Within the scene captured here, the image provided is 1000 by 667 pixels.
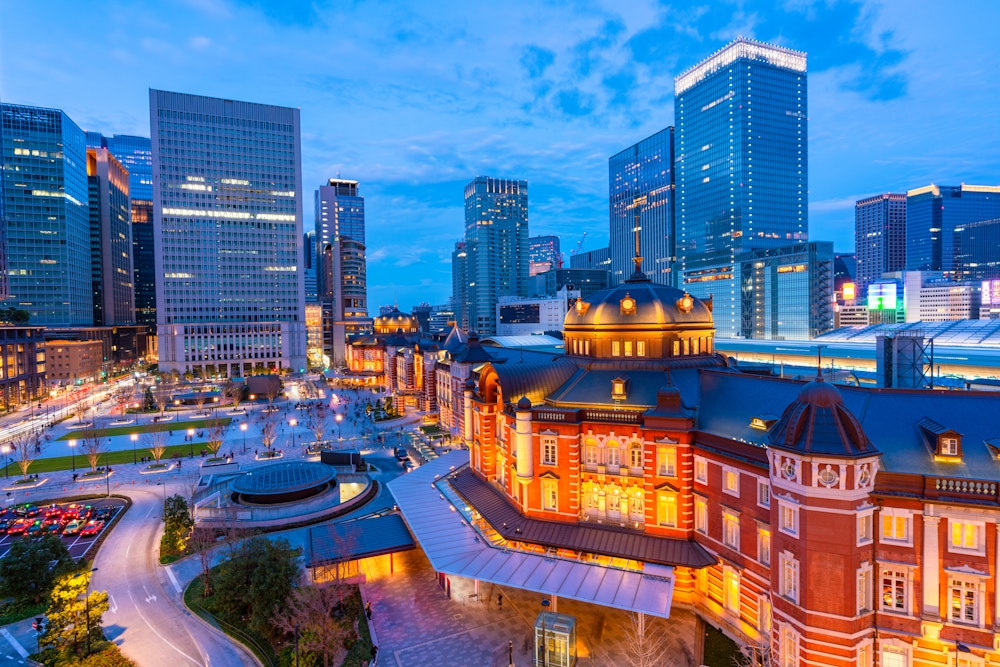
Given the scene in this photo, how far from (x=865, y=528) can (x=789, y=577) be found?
4783 millimetres

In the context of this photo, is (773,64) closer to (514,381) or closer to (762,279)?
(762,279)

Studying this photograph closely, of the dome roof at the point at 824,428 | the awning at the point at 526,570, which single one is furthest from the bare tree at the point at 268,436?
the dome roof at the point at 824,428

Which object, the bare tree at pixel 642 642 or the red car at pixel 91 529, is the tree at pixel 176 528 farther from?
the bare tree at pixel 642 642

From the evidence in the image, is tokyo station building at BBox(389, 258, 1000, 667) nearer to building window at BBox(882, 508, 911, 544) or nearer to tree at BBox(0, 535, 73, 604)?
building window at BBox(882, 508, 911, 544)

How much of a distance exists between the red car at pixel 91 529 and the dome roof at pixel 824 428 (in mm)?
63875

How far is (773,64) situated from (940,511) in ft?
687

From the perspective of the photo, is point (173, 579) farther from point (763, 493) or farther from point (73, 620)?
point (763, 493)

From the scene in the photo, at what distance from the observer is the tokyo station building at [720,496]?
87.7 feet

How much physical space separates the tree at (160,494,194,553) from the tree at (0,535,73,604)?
9.44 metres

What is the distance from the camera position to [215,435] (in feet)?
281

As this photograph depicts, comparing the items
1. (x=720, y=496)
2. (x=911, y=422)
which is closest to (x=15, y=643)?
(x=720, y=496)

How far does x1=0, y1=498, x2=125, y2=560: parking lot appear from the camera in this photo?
5169 cm

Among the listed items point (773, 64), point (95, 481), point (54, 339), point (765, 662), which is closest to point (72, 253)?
point (54, 339)

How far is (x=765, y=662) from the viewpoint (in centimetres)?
2967
